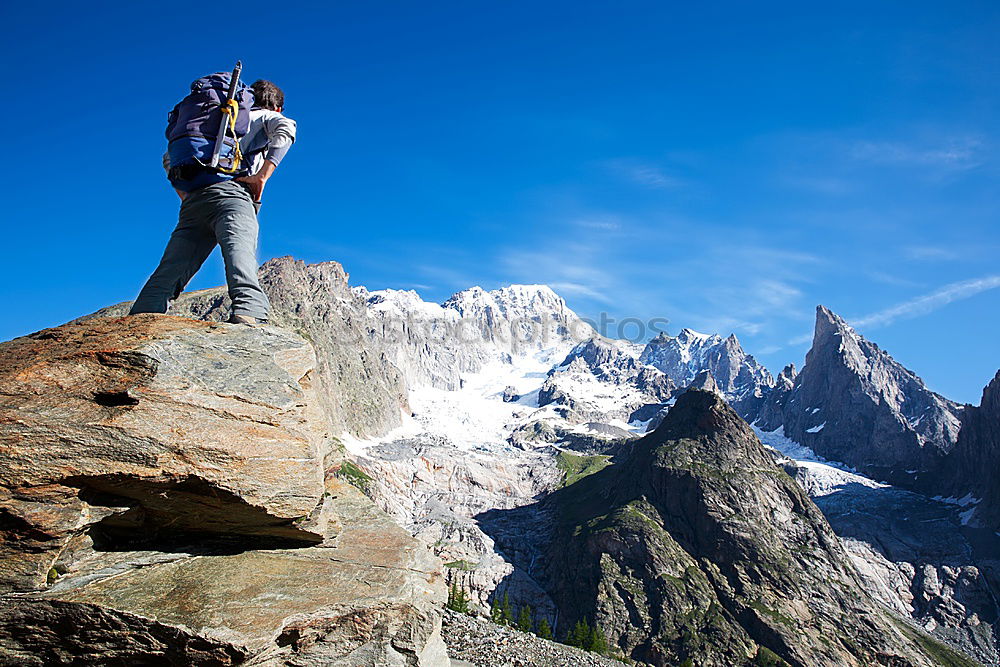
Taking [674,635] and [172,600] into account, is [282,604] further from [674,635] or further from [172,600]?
[674,635]

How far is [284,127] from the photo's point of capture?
11.5 m

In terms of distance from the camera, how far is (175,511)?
10.5m

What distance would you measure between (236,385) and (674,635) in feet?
647

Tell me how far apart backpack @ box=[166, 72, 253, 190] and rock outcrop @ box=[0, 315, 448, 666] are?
9.61 feet

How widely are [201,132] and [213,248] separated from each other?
262 cm

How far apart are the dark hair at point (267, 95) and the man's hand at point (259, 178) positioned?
1.43 m

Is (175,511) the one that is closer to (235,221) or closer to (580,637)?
(235,221)

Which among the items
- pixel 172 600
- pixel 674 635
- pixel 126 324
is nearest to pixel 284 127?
pixel 126 324

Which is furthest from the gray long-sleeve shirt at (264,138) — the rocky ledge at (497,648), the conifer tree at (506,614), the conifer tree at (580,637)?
the conifer tree at (580,637)

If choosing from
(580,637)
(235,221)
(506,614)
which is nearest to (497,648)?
(235,221)

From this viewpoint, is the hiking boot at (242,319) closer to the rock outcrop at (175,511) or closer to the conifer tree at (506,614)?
the rock outcrop at (175,511)

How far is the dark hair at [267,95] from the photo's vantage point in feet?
39.5

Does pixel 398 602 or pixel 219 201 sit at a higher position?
pixel 219 201

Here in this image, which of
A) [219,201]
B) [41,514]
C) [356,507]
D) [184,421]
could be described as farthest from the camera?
[356,507]
